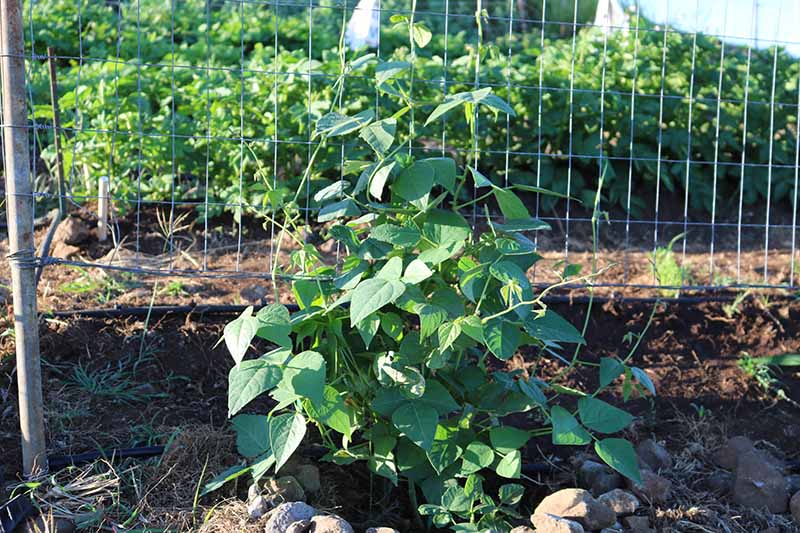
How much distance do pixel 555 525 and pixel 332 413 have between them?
0.61m

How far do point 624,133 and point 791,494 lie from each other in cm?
238

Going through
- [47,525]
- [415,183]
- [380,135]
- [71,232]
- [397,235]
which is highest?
[380,135]

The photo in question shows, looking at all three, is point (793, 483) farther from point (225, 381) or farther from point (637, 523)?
point (225, 381)

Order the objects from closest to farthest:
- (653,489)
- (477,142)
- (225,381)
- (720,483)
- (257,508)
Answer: (257,508), (653,489), (720,483), (225,381), (477,142)

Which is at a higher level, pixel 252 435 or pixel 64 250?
pixel 64 250

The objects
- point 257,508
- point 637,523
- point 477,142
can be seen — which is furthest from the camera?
point 477,142

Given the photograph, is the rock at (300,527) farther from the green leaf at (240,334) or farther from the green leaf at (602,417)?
the green leaf at (602,417)

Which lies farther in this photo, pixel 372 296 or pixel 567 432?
pixel 567 432

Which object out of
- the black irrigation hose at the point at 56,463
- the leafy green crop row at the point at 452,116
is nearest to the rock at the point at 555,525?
the black irrigation hose at the point at 56,463

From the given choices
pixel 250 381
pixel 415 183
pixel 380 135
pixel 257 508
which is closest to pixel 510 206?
pixel 415 183

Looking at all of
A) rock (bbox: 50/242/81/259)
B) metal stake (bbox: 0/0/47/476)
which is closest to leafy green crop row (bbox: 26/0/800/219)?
rock (bbox: 50/242/81/259)

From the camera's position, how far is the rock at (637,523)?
2312mm

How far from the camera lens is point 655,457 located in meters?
2.69

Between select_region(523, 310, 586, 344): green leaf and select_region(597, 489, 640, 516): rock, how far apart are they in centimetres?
50
